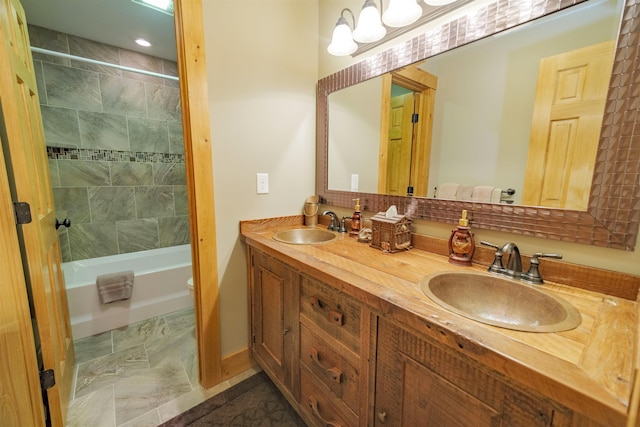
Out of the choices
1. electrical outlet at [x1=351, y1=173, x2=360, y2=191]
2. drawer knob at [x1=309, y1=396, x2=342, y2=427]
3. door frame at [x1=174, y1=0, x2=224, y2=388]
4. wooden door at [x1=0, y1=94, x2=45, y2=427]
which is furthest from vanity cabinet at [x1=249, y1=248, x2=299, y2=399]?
wooden door at [x1=0, y1=94, x2=45, y2=427]

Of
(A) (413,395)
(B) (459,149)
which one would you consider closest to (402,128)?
(B) (459,149)

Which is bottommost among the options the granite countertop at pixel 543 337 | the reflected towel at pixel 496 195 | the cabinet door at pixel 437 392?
the cabinet door at pixel 437 392

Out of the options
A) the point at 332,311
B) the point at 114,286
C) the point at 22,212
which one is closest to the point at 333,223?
the point at 332,311

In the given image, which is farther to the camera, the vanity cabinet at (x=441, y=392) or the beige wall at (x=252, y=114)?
the beige wall at (x=252, y=114)

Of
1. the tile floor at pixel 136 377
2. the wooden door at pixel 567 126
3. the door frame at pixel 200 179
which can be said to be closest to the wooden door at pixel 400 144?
the wooden door at pixel 567 126

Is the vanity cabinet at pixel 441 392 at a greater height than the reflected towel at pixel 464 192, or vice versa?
the reflected towel at pixel 464 192

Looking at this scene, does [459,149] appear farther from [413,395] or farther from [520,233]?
[413,395]

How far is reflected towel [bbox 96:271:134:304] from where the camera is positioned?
193cm

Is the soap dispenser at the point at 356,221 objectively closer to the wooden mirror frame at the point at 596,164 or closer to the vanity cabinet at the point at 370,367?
the wooden mirror frame at the point at 596,164

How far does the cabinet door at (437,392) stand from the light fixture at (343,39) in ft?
4.46

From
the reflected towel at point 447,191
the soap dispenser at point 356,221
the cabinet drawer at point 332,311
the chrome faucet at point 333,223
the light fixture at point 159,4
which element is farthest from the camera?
the light fixture at point 159,4

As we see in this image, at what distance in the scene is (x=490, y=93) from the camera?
3.25 feet

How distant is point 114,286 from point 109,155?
1.29m

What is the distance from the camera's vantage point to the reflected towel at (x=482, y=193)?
1.01m
